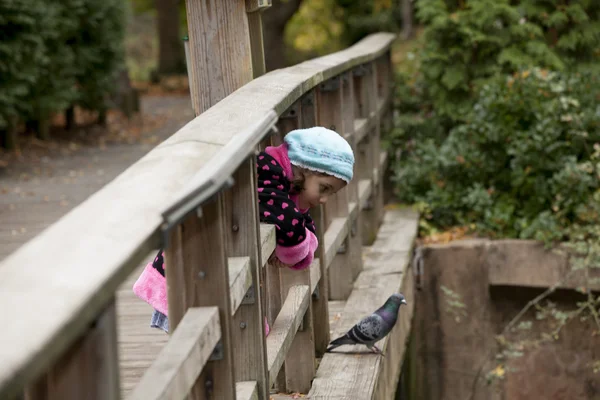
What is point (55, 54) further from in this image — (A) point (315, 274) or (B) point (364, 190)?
(A) point (315, 274)

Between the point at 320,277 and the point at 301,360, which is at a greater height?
the point at 320,277

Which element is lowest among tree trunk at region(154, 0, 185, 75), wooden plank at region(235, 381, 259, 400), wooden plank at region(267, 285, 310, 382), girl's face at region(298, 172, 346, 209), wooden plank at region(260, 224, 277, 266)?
tree trunk at region(154, 0, 185, 75)

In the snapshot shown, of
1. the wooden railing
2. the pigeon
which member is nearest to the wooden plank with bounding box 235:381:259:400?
the wooden railing

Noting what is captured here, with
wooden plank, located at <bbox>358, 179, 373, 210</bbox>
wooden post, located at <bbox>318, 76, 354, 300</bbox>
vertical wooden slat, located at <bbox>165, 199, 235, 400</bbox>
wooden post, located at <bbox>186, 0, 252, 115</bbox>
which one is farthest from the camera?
wooden plank, located at <bbox>358, 179, 373, 210</bbox>

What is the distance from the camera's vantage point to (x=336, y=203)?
550 cm

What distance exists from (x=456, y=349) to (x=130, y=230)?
245 inches

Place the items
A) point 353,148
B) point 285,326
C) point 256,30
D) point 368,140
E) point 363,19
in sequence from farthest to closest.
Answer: point 363,19 → point 368,140 → point 353,148 → point 256,30 → point 285,326

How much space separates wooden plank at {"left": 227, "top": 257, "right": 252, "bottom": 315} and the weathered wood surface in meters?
1.39

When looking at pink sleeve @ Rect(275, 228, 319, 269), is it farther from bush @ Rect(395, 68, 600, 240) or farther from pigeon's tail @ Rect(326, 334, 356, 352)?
bush @ Rect(395, 68, 600, 240)

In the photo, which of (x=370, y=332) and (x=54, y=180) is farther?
(x=54, y=180)

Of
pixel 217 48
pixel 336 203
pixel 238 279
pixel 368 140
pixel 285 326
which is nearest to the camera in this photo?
pixel 238 279

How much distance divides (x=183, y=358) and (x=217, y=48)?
1797 mm

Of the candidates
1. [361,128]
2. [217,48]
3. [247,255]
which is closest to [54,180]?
[361,128]

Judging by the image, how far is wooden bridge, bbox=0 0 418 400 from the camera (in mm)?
1392
